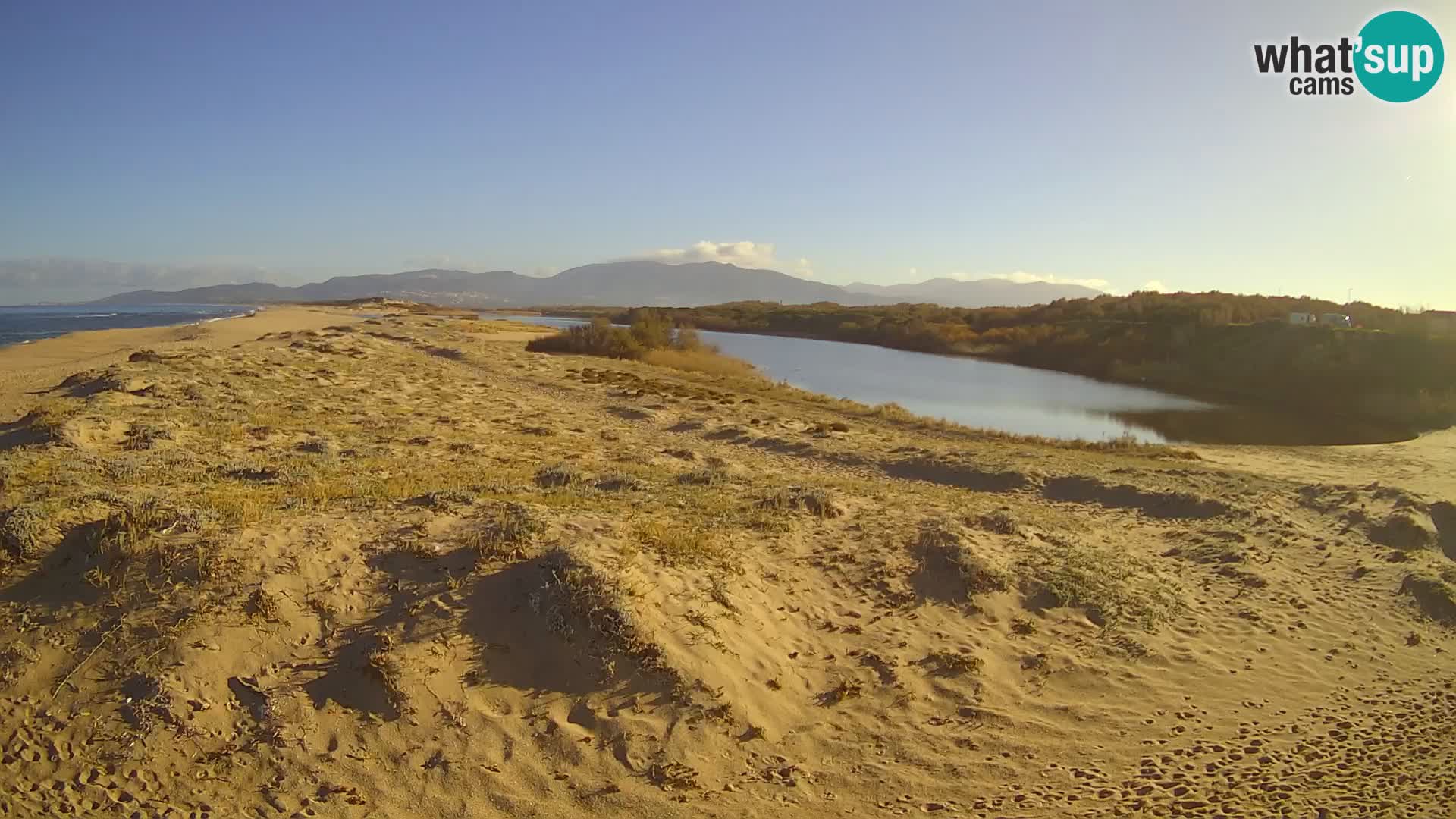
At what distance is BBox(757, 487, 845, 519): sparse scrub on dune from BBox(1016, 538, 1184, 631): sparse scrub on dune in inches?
A: 97.2

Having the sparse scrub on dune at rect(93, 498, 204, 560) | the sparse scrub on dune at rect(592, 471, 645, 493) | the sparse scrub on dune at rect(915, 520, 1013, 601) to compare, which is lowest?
the sparse scrub on dune at rect(915, 520, 1013, 601)

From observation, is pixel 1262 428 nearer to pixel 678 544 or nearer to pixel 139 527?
pixel 678 544

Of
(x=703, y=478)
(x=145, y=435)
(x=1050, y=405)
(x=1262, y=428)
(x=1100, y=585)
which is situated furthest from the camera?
(x=1050, y=405)

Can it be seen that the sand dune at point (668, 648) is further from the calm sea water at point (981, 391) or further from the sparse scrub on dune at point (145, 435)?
the calm sea water at point (981, 391)

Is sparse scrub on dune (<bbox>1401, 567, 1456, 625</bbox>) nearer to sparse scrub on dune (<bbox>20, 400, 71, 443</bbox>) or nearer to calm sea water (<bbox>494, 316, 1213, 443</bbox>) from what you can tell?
calm sea water (<bbox>494, 316, 1213, 443</bbox>)

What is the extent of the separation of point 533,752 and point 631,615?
141 centimetres

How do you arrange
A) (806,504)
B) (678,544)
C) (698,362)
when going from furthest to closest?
(698,362) → (806,504) → (678,544)

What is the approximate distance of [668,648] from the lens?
6.72m

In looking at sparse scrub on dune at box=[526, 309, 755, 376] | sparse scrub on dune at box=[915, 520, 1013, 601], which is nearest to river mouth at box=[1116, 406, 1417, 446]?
sparse scrub on dune at box=[526, 309, 755, 376]

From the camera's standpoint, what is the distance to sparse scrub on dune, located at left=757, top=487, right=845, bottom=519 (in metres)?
10.7

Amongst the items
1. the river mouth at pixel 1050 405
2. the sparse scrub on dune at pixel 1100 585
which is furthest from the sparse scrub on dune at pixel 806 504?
the river mouth at pixel 1050 405

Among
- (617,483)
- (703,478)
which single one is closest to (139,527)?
(617,483)

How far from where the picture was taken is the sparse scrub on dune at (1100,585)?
29.1 feet

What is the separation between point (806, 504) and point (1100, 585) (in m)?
3.68
